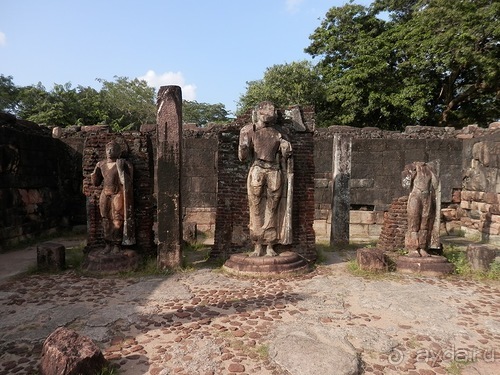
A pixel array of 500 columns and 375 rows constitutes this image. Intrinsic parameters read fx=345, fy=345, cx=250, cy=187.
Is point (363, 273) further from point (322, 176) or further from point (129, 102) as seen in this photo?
point (129, 102)

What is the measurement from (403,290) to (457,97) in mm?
16999

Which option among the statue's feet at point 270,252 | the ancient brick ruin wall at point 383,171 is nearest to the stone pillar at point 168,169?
the statue's feet at point 270,252

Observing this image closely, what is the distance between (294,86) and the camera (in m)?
20.2

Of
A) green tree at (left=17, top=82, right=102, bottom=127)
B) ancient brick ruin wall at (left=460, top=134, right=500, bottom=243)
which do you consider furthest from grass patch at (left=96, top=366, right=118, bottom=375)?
green tree at (left=17, top=82, right=102, bottom=127)

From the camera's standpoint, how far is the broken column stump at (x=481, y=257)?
18.8ft

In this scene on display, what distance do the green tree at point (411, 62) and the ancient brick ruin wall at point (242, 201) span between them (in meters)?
12.5

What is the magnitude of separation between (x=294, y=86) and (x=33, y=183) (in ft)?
49.1

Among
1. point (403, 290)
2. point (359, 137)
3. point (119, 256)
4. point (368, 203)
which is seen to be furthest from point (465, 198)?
point (119, 256)

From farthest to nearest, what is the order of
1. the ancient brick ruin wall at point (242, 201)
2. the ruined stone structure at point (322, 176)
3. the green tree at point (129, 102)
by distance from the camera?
the green tree at point (129, 102) < the ruined stone structure at point (322, 176) < the ancient brick ruin wall at point (242, 201)

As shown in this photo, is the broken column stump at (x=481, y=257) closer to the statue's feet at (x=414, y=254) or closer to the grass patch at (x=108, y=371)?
the statue's feet at (x=414, y=254)

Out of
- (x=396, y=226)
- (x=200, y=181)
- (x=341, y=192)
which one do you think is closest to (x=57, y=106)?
(x=200, y=181)

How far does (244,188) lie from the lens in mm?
6410

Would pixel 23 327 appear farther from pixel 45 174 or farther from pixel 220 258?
pixel 45 174

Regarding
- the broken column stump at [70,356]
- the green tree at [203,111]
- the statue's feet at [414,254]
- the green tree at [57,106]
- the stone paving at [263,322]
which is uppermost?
the green tree at [203,111]
